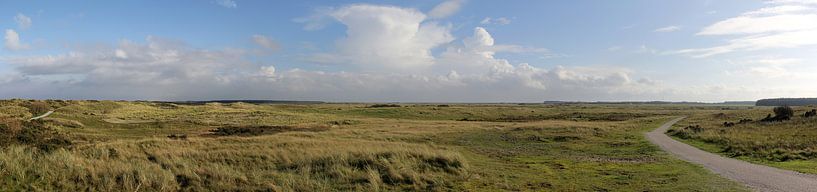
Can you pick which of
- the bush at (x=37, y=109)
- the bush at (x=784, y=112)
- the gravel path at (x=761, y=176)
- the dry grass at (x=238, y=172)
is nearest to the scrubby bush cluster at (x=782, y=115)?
the bush at (x=784, y=112)

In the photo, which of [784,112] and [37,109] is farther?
[37,109]

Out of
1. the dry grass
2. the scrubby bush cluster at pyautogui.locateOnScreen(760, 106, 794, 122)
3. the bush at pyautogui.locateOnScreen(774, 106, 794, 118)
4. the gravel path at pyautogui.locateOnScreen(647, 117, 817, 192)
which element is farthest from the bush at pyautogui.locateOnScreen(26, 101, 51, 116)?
the bush at pyautogui.locateOnScreen(774, 106, 794, 118)

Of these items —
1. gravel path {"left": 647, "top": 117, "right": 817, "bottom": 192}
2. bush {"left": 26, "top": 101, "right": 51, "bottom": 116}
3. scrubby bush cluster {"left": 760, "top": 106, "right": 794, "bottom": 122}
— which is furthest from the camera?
bush {"left": 26, "top": 101, "right": 51, "bottom": 116}

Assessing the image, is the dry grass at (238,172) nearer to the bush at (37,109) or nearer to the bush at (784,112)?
the bush at (784,112)

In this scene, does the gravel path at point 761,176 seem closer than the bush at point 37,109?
Yes

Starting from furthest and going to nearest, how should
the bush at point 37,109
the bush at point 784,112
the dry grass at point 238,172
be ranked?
the bush at point 37,109
the bush at point 784,112
the dry grass at point 238,172

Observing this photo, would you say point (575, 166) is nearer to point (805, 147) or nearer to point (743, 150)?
point (743, 150)

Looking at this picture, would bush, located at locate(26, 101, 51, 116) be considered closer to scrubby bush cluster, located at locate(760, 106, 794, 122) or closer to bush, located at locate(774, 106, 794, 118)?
scrubby bush cluster, located at locate(760, 106, 794, 122)

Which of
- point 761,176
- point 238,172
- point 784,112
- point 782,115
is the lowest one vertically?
point 761,176

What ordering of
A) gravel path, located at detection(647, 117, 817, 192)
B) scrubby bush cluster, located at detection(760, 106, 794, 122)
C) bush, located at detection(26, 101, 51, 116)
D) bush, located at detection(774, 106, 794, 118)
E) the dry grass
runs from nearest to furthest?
the dry grass
gravel path, located at detection(647, 117, 817, 192)
scrubby bush cluster, located at detection(760, 106, 794, 122)
bush, located at detection(774, 106, 794, 118)
bush, located at detection(26, 101, 51, 116)

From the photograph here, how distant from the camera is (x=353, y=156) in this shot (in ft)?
59.4

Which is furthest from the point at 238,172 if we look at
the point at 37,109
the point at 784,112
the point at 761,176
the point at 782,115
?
the point at 37,109

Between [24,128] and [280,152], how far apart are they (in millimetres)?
17556

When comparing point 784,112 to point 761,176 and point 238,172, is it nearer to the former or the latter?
point 761,176
